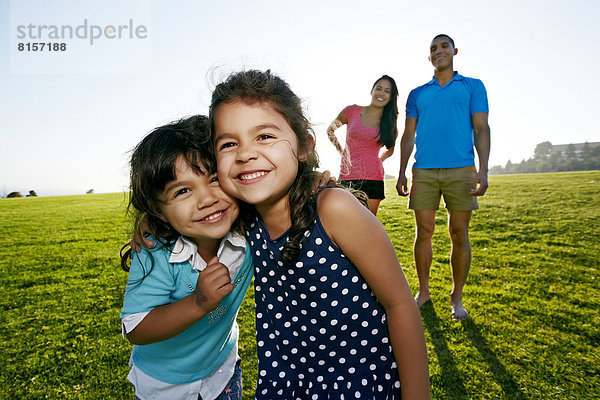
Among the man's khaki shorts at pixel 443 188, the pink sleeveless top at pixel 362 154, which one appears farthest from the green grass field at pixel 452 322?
the pink sleeveless top at pixel 362 154

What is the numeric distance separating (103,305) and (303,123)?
4435 mm

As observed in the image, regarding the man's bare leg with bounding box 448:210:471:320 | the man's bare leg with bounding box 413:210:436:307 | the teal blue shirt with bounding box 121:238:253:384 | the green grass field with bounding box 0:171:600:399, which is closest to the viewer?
the teal blue shirt with bounding box 121:238:253:384

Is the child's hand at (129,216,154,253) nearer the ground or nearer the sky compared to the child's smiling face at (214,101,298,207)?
nearer the ground

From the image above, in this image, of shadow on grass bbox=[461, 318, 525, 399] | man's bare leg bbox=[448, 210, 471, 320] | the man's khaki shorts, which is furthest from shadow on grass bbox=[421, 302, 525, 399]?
the man's khaki shorts

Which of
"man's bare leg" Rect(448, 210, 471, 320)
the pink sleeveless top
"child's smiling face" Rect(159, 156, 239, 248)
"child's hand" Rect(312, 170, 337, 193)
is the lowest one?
"man's bare leg" Rect(448, 210, 471, 320)

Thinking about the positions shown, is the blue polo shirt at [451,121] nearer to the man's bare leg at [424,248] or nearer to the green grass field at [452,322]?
the man's bare leg at [424,248]

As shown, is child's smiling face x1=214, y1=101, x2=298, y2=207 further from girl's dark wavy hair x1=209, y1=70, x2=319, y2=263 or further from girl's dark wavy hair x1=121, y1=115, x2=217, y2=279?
girl's dark wavy hair x1=121, y1=115, x2=217, y2=279

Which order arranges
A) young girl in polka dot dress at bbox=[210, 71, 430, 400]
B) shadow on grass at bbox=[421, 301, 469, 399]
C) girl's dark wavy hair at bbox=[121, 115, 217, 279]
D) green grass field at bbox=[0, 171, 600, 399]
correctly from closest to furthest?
young girl in polka dot dress at bbox=[210, 71, 430, 400], girl's dark wavy hair at bbox=[121, 115, 217, 279], shadow on grass at bbox=[421, 301, 469, 399], green grass field at bbox=[0, 171, 600, 399]

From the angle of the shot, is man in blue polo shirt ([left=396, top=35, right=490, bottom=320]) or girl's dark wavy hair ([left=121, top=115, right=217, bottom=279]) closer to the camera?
girl's dark wavy hair ([left=121, top=115, right=217, bottom=279])

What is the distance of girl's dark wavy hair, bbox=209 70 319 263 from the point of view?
4.86 feet

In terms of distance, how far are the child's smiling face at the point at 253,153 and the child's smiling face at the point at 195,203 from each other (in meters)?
0.13

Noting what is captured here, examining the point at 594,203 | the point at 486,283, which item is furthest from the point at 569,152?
the point at 486,283

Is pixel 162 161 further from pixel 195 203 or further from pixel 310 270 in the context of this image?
pixel 310 270

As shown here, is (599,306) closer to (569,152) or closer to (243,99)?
(243,99)
